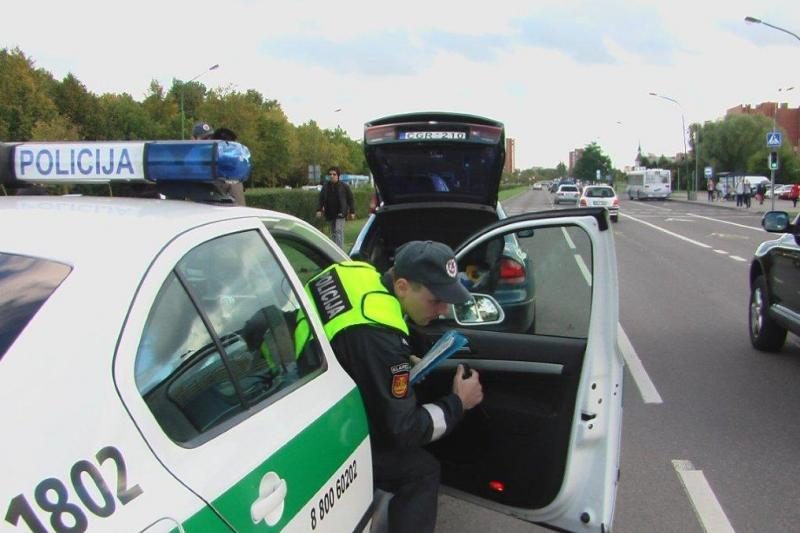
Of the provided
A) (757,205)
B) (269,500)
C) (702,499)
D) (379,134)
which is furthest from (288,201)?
(757,205)

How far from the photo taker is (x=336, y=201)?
46.2ft

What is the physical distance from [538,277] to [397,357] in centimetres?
195

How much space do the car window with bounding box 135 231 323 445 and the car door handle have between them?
190 millimetres

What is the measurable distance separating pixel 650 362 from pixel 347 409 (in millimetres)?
5573

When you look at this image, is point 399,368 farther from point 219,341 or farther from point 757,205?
point 757,205

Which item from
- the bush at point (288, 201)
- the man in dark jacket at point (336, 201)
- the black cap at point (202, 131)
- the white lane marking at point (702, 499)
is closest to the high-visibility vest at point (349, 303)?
the white lane marking at point (702, 499)

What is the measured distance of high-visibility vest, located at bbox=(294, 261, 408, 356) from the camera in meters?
2.46

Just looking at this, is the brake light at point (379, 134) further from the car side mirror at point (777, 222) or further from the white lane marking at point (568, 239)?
the white lane marking at point (568, 239)

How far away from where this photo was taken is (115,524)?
128 cm

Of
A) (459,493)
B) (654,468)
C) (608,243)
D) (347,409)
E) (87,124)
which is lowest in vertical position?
(654,468)

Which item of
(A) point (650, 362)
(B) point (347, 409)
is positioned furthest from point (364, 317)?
(A) point (650, 362)

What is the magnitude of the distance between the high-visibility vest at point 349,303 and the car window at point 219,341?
0.37ft

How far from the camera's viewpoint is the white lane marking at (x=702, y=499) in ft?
12.4

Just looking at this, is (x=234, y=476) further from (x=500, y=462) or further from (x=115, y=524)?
(x=500, y=462)
